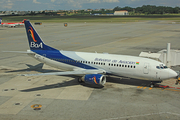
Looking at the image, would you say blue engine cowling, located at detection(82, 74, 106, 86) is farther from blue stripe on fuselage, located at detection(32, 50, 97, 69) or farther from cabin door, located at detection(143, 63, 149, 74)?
cabin door, located at detection(143, 63, 149, 74)

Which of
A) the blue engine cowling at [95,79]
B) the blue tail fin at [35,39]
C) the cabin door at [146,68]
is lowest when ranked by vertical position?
the blue engine cowling at [95,79]

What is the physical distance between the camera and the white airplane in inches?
1037

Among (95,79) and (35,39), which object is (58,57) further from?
(95,79)

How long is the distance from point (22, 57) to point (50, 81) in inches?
776

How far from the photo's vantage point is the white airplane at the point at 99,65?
26344 millimetres

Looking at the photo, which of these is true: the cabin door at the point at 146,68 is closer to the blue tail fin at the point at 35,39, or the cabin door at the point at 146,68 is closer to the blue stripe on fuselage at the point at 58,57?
the blue stripe on fuselage at the point at 58,57

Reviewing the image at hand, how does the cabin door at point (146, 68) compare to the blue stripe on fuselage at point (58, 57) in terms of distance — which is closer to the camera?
the cabin door at point (146, 68)

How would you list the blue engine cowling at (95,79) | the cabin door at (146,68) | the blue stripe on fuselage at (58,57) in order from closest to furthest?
the blue engine cowling at (95,79) → the cabin door at (146,68) → the blue stripe on fuselage at (58,57)

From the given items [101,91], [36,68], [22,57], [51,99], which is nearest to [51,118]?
[51,99]

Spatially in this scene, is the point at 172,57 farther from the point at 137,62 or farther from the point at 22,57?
the point at 22,57

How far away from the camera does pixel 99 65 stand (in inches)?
1142

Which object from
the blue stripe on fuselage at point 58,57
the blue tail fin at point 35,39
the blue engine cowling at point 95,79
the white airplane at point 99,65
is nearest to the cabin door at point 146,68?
the white airplane at point 99,65

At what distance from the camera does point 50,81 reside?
30953mm

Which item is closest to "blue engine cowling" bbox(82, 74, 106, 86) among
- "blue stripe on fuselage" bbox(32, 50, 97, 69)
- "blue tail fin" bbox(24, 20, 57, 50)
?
"blue stripe on fuselage" bbox(32, 50, 97, 69)
